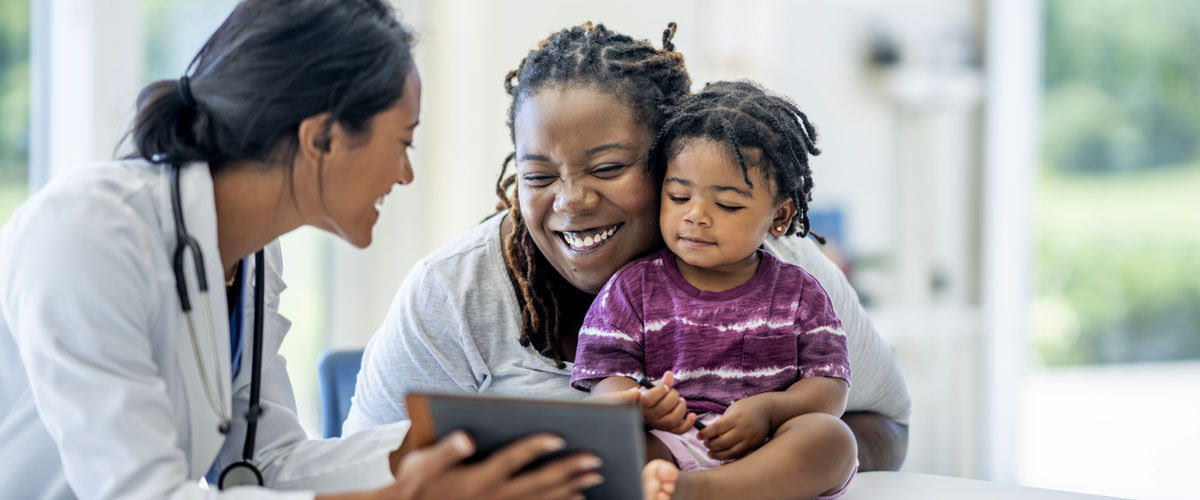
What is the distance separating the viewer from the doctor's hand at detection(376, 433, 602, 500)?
1.00 meters

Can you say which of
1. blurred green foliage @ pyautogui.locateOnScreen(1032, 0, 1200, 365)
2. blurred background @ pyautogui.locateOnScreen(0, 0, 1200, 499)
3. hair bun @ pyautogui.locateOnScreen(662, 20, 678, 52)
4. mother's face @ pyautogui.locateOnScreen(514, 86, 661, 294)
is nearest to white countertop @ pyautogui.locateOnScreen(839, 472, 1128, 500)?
mother's face @ pyautogui.locateOnScreen(514, 86, 661, 294)

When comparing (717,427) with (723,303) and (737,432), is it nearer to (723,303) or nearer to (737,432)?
(737,432)

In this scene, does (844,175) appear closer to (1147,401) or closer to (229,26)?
(1147,401)

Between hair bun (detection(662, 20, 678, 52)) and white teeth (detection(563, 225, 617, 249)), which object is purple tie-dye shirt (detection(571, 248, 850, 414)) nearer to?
white teeth (detection(563, 225, 617, 249))

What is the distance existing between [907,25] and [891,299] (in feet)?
3.17

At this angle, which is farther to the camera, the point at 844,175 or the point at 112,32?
the point at 844,175

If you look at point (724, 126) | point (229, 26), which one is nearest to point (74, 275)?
point (229, 26)

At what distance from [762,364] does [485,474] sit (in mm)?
491

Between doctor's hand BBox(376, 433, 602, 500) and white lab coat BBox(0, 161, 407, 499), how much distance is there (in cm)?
12

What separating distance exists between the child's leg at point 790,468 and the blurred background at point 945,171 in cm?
171

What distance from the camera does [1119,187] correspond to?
4.56 meters

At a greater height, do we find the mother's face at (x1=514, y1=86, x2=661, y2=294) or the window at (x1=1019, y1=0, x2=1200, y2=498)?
the mother's face at (x1=514, y1=86, x2=661, y2=294)

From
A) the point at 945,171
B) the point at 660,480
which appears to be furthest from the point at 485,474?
the point at 945,171

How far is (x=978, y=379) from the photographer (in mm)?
3982
